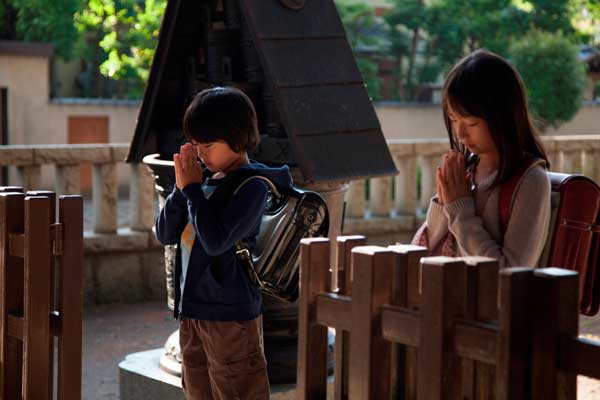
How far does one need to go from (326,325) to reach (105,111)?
54.9 feet

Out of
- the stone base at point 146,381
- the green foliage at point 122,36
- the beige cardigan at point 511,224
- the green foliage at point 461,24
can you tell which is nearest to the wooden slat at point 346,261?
the beige cardigan at point 511,224

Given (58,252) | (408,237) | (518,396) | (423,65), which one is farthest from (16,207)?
(423,65)

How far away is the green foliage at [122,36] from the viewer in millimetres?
18203

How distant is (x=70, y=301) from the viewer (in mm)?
3691

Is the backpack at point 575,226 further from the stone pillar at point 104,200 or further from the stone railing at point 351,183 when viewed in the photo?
the stone pillar at point 104,200

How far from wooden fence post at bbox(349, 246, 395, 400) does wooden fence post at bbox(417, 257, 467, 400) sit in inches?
5.7

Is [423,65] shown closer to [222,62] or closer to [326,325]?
[222,62]

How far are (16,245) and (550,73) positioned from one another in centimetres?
1596

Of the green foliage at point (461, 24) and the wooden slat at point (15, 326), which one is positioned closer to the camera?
the wooden slat at point (15, 326)

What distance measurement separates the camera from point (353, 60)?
186 inches

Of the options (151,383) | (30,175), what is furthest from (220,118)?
(30,175)

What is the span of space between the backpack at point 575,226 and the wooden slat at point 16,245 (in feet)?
5.71

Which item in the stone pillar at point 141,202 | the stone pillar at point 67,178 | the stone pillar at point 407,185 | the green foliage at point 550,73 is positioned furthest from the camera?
the green foliage at point 550,73

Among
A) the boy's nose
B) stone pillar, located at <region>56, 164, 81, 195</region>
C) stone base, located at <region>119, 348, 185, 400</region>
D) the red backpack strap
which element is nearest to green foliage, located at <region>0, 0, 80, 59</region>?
stone pillar, located at <region>56, 164, 81, 195</region>
